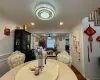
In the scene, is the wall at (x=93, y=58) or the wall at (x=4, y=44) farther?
the wall at (x=93, y=58)

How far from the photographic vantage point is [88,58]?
139 inches

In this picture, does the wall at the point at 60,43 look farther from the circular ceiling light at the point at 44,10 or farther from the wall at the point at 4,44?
the circular ceiling light at the point at 44,10

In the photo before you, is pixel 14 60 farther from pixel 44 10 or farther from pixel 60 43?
pixel 60 43

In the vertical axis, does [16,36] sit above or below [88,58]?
above

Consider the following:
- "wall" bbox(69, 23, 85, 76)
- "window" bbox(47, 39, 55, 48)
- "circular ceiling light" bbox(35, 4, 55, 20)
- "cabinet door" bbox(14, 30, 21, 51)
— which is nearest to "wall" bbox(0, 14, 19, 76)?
"cabinet door" bbox(14, 30, 21, 51)

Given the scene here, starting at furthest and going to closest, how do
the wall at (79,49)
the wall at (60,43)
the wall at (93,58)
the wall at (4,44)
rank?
1. the wall at (60,43)
2. the wall at (79,49)
3. the wall at (93,58)
4. the wall at (4,44)

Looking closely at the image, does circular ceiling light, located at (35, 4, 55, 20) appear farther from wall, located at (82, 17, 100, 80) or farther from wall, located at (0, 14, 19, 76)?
wall, located at (82, 17, 100, 80)

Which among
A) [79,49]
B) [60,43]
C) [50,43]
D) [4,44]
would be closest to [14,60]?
[4,44]

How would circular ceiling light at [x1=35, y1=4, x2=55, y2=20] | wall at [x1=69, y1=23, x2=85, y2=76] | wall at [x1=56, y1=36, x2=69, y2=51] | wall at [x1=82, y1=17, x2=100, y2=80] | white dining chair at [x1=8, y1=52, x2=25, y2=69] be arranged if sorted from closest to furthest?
circular ceiling light at [x1=35, y1=4, x2=55, y2=20], white dining chair at [x1=8, y1=52, x2=25, y2=69], wall at [x1=82, y1=17, x2=100, y2=80], wall at [x1=69, y1=23, x2=85, y2=76], wall at [x1=56, y1=36, x2=69, y2=51]

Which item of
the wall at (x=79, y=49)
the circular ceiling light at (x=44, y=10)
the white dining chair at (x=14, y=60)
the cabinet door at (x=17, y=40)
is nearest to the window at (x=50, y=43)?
the wall at (x=79, y=49)

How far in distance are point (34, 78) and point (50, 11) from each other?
167cm

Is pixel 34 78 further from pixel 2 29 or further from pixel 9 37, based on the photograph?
pixel 9 37

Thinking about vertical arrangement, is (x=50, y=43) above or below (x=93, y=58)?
above

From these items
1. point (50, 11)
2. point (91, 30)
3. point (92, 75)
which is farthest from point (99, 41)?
point (50, 11)
